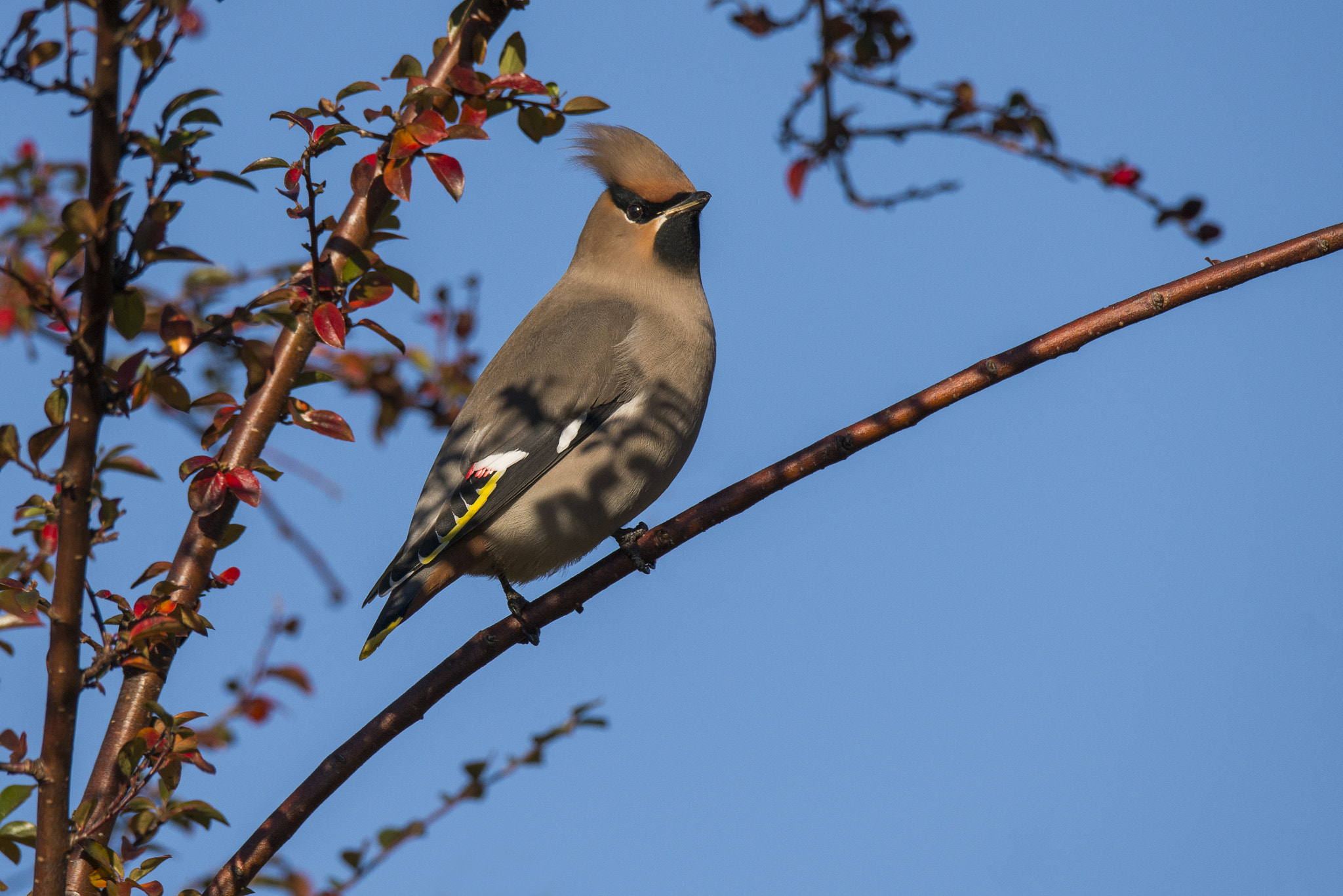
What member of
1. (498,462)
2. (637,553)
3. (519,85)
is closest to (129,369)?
(519,85)

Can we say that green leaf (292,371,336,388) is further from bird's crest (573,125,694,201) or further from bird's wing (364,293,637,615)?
bird's crest (573,125,694,201)

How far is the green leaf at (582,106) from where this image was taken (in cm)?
240

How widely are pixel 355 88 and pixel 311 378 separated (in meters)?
0.56

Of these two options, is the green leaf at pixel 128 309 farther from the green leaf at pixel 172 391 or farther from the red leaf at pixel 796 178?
the red leaf at pixel 796 178

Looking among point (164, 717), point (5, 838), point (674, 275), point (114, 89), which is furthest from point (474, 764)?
point (674, 275)

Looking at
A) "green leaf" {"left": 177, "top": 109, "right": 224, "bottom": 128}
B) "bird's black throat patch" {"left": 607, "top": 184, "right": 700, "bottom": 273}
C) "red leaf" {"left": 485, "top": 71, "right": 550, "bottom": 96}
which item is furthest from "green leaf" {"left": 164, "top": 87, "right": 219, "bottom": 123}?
"bird's black throat patch" {"left": 607, "top": 184, "right": 700, "bottom": 273}

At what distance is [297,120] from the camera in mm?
2412

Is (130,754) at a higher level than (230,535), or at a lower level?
lower

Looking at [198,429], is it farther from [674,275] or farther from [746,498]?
[674,275]

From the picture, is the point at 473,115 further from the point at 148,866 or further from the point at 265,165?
the point at 148,866

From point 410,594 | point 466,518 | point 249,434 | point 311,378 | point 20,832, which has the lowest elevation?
point 20,832

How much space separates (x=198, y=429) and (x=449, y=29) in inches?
37.6

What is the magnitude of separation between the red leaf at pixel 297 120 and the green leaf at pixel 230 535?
0.77 metres

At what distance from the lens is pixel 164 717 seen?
2.18 metres
